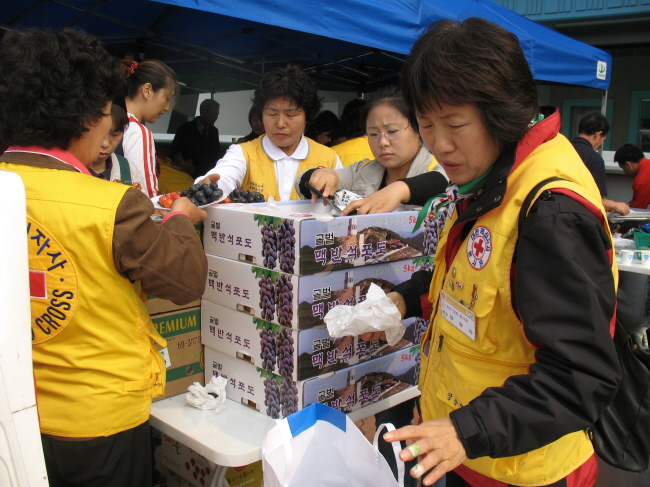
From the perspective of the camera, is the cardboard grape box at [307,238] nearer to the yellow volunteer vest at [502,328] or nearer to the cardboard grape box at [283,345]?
the cardboard grape box at [283,345]

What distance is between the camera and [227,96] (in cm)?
967

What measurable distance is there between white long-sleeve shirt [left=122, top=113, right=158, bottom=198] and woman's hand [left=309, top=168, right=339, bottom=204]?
1.30m

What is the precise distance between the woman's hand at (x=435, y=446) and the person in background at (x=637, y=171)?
7237 mm

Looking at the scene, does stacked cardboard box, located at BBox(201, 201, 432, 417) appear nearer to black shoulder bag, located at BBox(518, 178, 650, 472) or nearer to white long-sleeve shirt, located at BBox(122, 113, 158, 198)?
black shoulder bag, located at BBox(518, 178, 650, 472)

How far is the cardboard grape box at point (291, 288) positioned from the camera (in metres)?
1.44

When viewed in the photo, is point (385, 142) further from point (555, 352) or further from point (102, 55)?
point (555, 352)

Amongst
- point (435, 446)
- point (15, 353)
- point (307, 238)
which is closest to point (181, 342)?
point (307, 238)

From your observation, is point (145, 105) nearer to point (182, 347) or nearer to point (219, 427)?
point (182, 347)

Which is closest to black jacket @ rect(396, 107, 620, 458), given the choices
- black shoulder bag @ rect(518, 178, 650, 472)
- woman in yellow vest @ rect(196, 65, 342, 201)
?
black shoulder bag @ rect(518, 178, 650, 472)

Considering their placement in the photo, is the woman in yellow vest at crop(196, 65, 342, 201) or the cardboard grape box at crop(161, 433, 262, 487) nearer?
the cardboard grape box at crop(161, 433, 262, 487)

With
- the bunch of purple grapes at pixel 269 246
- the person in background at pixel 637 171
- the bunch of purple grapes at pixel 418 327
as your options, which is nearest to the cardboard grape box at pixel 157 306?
the bunch of purple grapes at pixel 269 246

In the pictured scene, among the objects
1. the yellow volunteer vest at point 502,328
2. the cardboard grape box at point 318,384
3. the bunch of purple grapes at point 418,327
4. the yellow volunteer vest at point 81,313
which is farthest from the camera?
the bunch of purple grapes at point 418,327

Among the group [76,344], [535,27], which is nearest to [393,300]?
[76,344]

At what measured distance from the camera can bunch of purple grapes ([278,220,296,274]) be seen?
1.41 m
